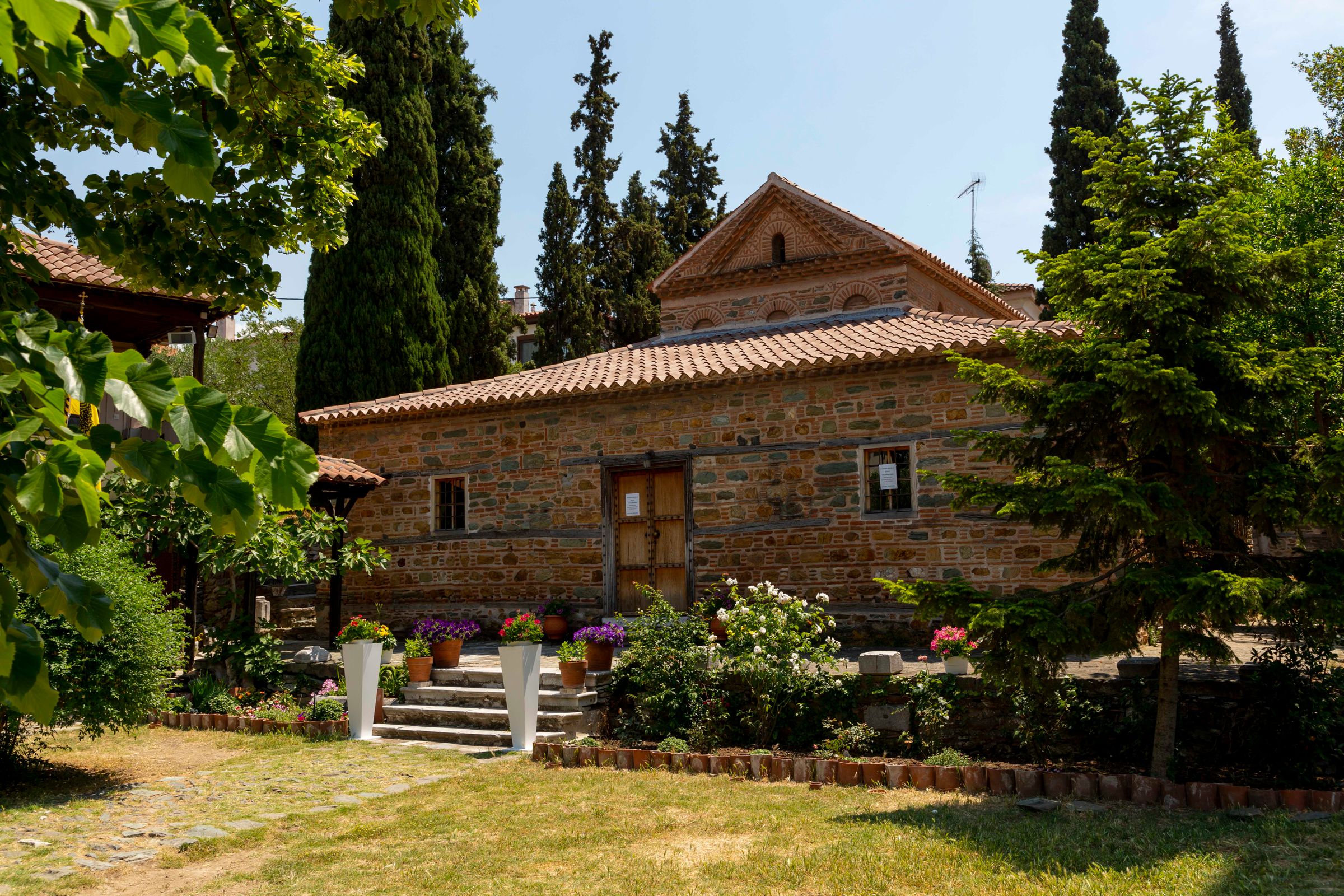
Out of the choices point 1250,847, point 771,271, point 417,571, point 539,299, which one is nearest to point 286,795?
point 1250,847

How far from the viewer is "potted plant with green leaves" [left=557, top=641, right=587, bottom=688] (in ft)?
28.5

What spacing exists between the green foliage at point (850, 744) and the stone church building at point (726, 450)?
412 centimetres

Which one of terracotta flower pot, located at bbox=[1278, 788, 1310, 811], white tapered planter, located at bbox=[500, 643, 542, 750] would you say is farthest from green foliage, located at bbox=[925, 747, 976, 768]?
white tapered planter, located at bbox=[500, 643, 542, 750]

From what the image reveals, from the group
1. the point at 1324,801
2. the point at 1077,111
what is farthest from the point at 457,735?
the point at 1077,111

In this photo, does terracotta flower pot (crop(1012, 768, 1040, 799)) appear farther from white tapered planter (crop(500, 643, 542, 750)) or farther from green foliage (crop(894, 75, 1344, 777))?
white tapered planter (crop(500, 643, 542, 750))

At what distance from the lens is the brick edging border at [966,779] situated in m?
5.35

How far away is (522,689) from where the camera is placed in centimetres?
827

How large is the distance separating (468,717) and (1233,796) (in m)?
6.06

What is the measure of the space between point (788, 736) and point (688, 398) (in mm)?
5705

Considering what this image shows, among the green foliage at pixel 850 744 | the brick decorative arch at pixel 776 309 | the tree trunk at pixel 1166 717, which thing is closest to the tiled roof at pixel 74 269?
the brick decorative arch at pixel 776 309

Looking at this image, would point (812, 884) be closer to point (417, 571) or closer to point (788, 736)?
point (788, 736)

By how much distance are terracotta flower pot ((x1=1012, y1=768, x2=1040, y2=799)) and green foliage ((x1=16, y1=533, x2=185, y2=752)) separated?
5829 millimetres

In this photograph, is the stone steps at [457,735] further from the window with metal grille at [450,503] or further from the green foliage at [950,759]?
the window with metal grille at [450,503]

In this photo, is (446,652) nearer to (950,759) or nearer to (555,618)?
(555,618)
